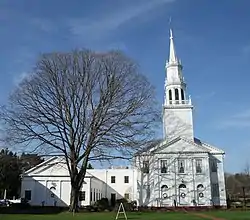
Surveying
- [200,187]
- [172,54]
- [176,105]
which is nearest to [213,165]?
[200,187]

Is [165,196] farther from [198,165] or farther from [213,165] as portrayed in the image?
[213,165]

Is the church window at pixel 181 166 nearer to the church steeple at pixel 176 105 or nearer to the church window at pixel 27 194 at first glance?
the church steeple at pixel 176 105

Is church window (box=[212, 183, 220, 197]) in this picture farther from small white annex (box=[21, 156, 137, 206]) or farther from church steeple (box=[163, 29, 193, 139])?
small white annex (box=[21, 156, 137, 206])

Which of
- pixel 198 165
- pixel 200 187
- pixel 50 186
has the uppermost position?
pixel 198 165

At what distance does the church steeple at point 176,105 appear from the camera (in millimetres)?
59594

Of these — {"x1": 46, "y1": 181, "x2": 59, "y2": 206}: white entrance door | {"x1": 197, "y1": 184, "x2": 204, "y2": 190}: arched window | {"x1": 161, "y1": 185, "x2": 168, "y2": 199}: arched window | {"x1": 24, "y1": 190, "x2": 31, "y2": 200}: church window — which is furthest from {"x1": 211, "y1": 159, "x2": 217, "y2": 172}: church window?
{"x1": 24, "y1": 190, "x2": 31, "y2": 200}: church window

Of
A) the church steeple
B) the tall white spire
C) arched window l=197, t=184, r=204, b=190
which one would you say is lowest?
arched window l=197, t=184, r=204, b=190

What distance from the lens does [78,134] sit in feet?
113

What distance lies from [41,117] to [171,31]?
37.4m

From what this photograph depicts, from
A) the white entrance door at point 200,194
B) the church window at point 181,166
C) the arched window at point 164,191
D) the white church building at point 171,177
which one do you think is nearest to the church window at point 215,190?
the white church building at point 171,177

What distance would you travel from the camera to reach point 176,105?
59.9m

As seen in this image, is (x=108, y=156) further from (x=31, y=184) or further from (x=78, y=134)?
(x=31, y=184)

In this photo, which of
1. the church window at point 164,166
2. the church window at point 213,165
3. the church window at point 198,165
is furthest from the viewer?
the church window at point 213,165

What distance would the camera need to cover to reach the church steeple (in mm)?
59594
